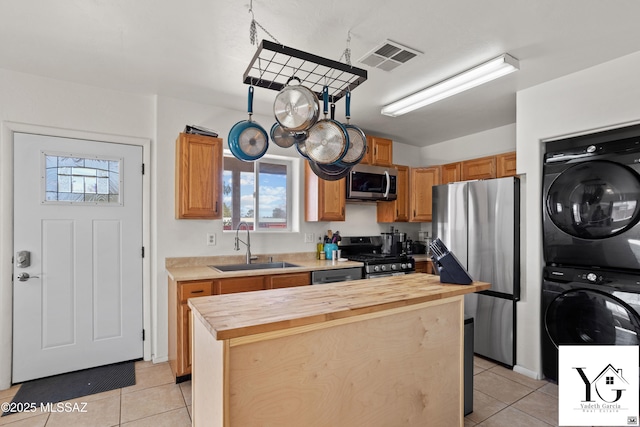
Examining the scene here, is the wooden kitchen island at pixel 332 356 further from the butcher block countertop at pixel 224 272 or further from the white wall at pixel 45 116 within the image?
the white wall at pixel 45 116

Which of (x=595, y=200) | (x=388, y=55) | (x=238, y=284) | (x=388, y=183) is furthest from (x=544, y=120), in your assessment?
(x=238, y=284)

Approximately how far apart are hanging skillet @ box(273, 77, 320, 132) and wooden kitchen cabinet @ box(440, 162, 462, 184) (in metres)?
3.32

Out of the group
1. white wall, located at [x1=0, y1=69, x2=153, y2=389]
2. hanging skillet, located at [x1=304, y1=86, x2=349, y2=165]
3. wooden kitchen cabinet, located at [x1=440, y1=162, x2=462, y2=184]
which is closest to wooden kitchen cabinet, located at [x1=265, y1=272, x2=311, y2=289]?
hanging skillet, located at [x1=304, y1=86, x2=349, y2=165]

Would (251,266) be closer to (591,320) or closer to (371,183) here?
(371,183)

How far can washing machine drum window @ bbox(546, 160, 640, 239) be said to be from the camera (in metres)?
2.40

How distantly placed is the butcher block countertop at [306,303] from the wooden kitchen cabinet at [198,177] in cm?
164

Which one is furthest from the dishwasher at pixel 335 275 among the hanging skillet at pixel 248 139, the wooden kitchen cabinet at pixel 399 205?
the hanging skillet at pixel 248 139

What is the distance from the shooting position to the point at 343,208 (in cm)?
408

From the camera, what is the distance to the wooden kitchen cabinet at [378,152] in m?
4.26

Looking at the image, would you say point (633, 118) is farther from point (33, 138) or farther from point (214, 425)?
point (33, 138)

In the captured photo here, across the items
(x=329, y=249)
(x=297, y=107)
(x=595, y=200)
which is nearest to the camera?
(x=297, y=107)

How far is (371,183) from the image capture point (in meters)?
4.27

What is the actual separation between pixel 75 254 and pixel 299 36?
8.84 ft

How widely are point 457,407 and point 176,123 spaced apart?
11.1 ft
